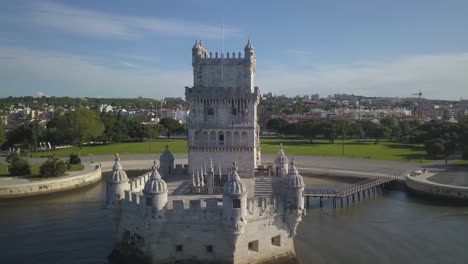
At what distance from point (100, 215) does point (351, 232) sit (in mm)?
25142

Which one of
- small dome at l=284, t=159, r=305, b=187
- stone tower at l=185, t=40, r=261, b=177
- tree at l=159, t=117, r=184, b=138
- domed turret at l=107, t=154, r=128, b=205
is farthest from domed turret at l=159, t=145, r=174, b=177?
tree at l=159, t=117, r=184, b=138

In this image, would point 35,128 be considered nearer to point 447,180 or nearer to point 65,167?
point 65,167

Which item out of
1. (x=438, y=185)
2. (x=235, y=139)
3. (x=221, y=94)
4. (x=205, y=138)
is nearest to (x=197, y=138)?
(x=205, y=138)

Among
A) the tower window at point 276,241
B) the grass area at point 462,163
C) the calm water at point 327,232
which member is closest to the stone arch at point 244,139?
the calm water at point 327,232

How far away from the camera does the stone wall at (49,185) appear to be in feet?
174

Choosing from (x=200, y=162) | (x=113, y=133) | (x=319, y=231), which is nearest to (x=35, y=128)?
(x=113, y=133)

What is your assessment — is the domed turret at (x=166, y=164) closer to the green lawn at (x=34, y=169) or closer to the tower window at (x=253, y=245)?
the tower window at (x=253, y=245)

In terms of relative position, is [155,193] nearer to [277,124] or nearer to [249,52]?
[249,52]

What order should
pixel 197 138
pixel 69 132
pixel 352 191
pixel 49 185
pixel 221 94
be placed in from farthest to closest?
1. pixel 69 132
2. pixel 49 185
3. pixel 352 191
4. pixel 197 138
5. pixel 221 94

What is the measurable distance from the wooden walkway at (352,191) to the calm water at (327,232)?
1.70 meters

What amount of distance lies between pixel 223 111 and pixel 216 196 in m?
8.84

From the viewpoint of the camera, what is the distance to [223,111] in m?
38.0

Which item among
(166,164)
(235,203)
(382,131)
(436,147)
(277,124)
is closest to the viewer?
(235,203)

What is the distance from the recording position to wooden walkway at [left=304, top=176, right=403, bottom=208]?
1965 inches
